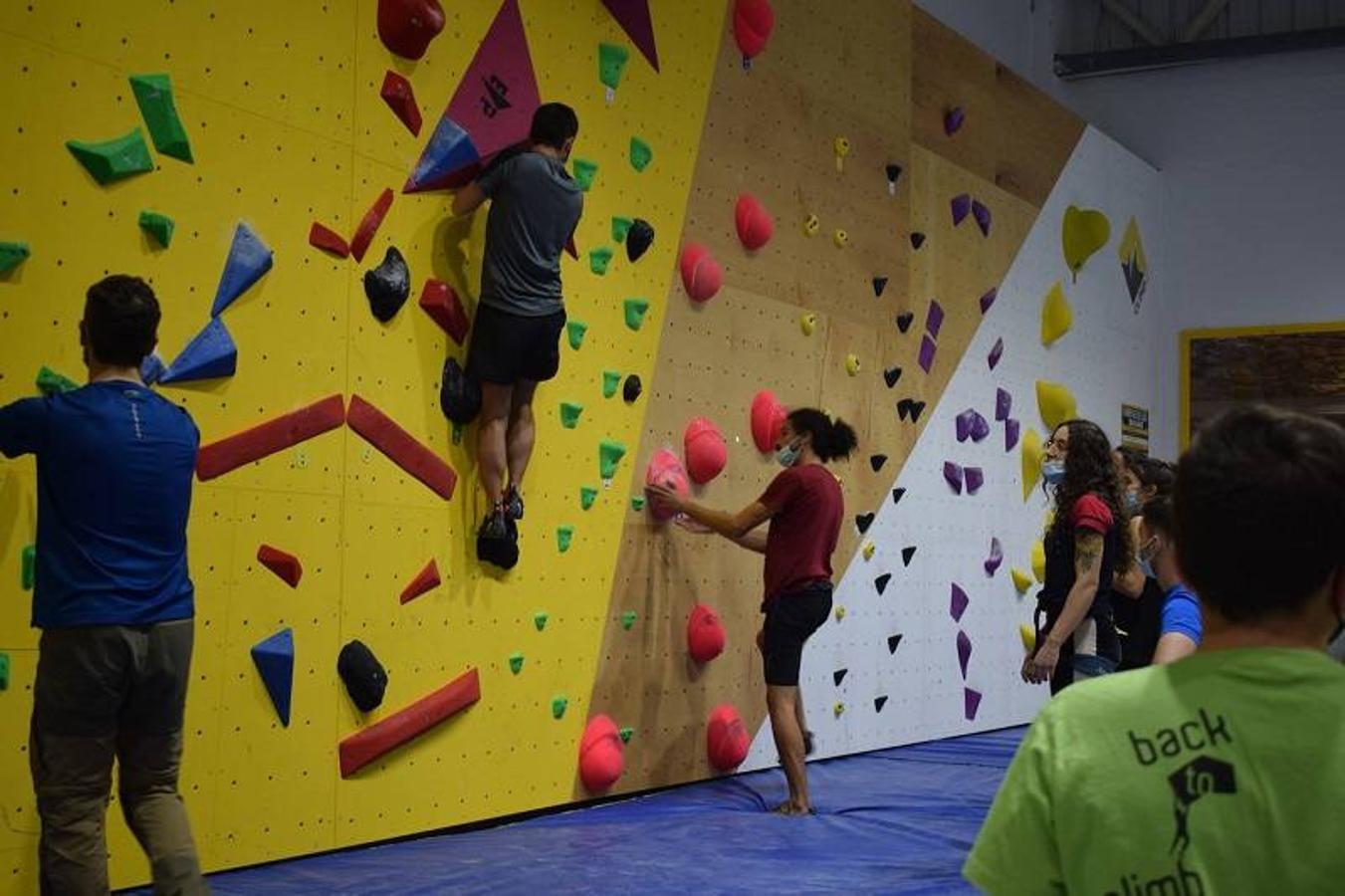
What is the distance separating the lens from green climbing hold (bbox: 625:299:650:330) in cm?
542

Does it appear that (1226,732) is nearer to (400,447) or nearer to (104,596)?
(104,596)

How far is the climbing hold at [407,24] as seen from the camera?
447 centimetres

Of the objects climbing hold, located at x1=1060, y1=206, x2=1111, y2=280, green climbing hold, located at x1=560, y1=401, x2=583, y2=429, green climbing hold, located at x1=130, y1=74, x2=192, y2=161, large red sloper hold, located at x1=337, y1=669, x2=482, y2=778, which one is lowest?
large red sloper hold, located at x1=337, y1=669, x2=482, y2=778

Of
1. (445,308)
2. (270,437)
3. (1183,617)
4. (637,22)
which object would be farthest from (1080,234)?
(1183,617)

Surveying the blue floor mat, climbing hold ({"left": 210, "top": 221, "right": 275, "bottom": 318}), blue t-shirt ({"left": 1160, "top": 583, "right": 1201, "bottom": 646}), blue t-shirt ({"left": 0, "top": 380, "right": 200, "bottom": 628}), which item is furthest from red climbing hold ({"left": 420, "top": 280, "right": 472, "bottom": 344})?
blue t-shirt ({"left": 1160, "top": 583, "right": 1201, "bottom": 646})

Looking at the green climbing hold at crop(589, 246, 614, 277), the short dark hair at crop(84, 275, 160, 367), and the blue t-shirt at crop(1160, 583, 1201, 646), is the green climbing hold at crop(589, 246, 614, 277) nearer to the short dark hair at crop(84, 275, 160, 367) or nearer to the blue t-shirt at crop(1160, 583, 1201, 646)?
the short dark hair at crop(84, 275, 160, 367)

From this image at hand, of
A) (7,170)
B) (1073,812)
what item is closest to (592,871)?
(7,170)

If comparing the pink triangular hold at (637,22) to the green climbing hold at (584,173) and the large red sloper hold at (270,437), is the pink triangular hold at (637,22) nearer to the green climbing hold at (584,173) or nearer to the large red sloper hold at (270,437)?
the green climbing hold at (584,173)

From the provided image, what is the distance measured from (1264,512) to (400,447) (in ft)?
11.5

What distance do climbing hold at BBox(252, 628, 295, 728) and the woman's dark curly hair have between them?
2.25 metres

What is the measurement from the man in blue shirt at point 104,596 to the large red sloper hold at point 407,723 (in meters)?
1.25

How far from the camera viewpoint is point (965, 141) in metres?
7.76

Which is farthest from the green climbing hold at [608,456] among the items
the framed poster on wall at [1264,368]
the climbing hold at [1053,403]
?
the framed poster on wall at [1264,368]

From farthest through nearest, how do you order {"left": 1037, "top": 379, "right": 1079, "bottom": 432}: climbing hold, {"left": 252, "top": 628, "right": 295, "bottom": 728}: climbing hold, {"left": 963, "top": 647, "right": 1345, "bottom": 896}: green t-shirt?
{"left": 1037, "top": 379, "right": 1079, "bottom": 432}: climbing hold → {"left": 252, "top": 628, "right": 295, "bottom": 728}: climbing hold → {"left": 963, "top": 647, "right": 1345, "bottom": 896}: green t-shirt
